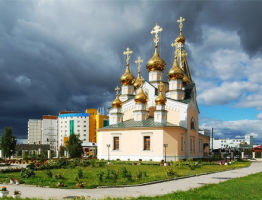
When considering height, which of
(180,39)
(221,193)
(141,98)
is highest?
(180,39)

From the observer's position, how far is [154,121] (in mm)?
35844

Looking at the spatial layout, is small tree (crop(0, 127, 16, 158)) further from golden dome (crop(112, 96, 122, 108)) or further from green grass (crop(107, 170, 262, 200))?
green grass (crop(107, 170, 262, 200))

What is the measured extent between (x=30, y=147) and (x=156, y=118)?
57.0m

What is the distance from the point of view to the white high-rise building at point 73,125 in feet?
373

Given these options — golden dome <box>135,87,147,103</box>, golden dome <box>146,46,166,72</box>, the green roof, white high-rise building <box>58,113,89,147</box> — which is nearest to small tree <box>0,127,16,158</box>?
the green roof

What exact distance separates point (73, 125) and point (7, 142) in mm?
69100

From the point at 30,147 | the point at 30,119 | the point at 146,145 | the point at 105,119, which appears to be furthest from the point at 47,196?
the point at 30,119

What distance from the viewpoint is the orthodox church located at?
112 feet

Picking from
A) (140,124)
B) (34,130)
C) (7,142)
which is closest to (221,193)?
(140,124)

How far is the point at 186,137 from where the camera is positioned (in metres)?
37.2

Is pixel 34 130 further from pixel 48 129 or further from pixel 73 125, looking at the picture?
pixel 73 125

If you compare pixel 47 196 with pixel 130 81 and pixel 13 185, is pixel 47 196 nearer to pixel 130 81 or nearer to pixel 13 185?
pixel 13 185

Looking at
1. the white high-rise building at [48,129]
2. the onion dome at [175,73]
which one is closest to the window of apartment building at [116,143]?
the onion dome at [175,73]

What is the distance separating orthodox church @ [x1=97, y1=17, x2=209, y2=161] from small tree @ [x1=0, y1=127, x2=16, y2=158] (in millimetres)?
16227
